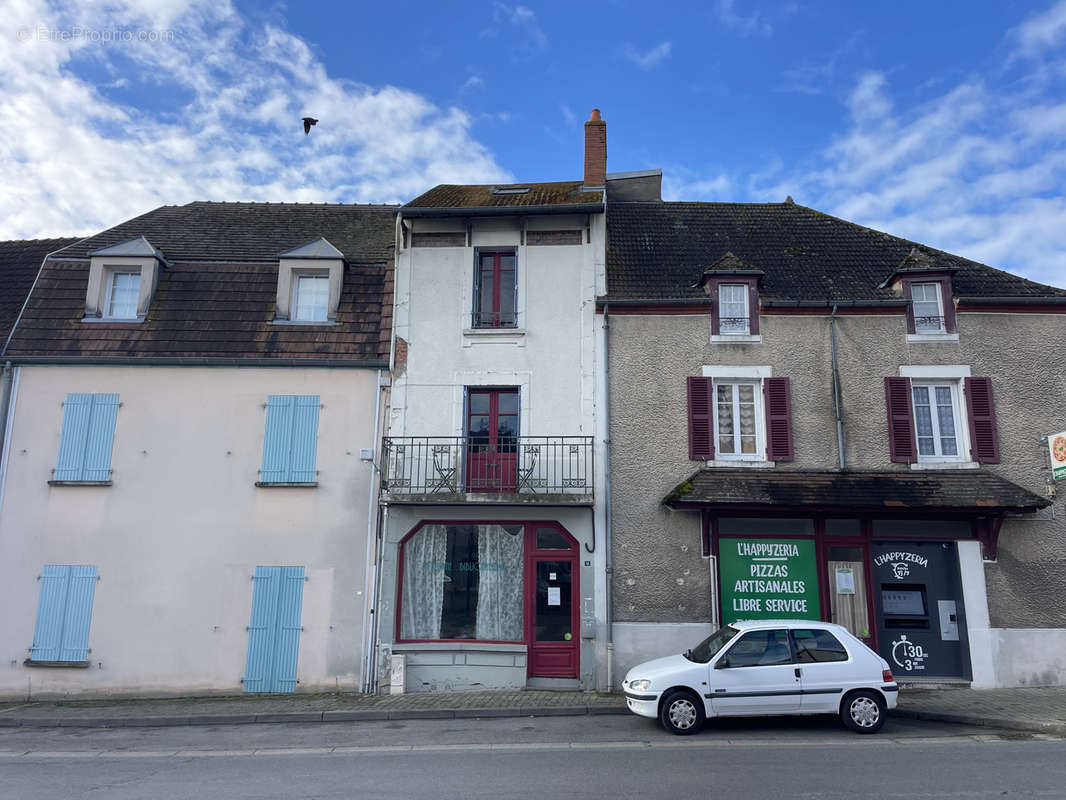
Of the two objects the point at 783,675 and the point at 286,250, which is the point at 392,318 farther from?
the point at 783,675

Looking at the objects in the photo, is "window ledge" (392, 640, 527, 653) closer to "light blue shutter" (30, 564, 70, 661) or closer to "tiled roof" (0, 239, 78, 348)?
"light blue shutter" (30, 564, 70, 661)

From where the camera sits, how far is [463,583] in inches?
487

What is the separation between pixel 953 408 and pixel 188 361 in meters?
13.4

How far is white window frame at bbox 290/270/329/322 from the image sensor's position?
539 inches

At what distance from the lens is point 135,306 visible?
1374 centimetres

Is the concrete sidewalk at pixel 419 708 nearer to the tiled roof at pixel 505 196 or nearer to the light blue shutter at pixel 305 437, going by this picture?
the light blue shutter at pixel 305 437

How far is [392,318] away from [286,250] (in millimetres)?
3126

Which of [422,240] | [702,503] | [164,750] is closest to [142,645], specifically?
[164,750]

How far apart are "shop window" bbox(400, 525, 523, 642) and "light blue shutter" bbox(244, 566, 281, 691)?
2.13 m

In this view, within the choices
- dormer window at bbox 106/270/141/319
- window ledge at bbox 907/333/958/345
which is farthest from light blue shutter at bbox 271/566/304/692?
window ledge at bbox 907/333/958/345

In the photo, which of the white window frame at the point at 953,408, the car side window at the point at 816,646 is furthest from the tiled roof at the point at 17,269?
the white window frame at the point at 953,408

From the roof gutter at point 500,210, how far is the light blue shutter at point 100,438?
6.26 metres

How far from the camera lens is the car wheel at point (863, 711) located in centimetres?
890

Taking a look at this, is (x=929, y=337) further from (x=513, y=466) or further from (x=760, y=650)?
(x=513, y=466)
